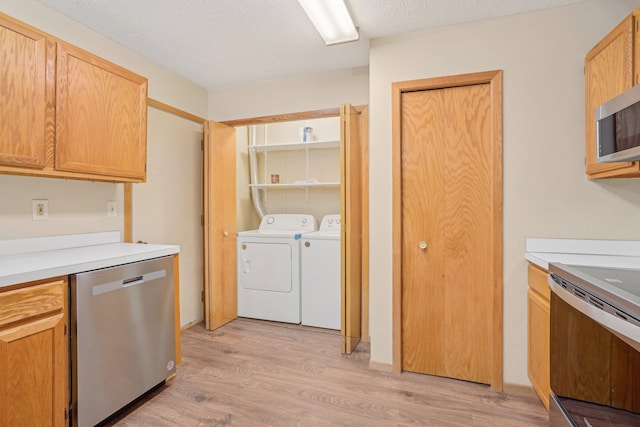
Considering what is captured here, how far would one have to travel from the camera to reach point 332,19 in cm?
197

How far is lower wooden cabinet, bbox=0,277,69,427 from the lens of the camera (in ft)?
4.27

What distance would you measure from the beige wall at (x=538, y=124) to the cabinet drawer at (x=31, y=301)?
2386 mm

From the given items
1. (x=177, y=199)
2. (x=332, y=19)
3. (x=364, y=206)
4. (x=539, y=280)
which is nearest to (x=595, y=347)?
(x=539, y=280)

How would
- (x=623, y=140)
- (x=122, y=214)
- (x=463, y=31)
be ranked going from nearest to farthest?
(x=623, y=140), (x=463, y=31), (x=122, y=214)

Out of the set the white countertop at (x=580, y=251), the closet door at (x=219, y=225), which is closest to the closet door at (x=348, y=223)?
the white countertop at (x=580, y=251)

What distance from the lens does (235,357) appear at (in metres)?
2.52

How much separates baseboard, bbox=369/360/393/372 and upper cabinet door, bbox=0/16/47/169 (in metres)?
2.38

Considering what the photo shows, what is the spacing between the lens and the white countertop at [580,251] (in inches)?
67.0

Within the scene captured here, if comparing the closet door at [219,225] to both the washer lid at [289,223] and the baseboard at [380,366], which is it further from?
the baseboard at [380,366]

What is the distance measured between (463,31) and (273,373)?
2671mm

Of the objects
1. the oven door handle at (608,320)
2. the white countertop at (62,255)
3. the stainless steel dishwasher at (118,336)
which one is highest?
the white countertop at (62,255)

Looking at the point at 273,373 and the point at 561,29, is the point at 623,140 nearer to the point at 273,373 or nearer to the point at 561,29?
the point at 561,29

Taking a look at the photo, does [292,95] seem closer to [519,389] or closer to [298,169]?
[298,169]

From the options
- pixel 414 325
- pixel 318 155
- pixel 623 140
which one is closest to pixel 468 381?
pixel 414 325
